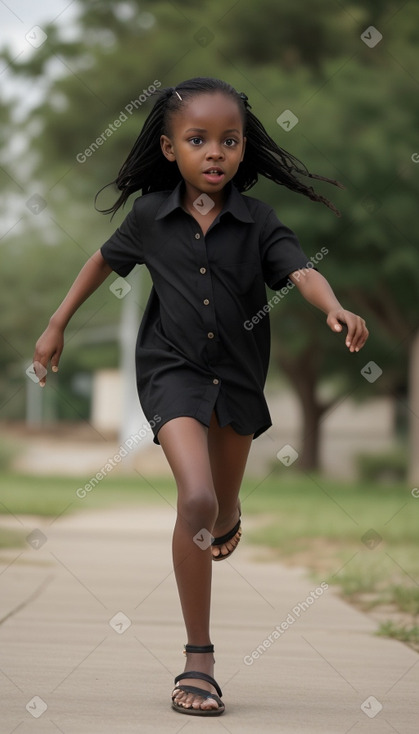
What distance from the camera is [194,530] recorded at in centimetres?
405

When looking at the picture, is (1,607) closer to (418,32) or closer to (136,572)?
(136,572)

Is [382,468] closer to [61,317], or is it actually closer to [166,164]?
[166,164]

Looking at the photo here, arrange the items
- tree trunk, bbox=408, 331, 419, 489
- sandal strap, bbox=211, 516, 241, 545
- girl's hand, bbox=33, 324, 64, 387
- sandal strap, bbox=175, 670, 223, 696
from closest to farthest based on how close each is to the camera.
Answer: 1. sandal strap, bbox=175, 670, 223, 696
2. girl's hand, bbox=33, 324, 64, 387
3. sandal strap, bbox=211, 516, 241, 545
4. tree trunk, bbox=408, 331, 419, 489

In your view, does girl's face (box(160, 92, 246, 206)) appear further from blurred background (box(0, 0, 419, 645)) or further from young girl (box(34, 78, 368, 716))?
blurred background (box(0, 0, 419, 645))

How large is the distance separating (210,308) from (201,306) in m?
0.03

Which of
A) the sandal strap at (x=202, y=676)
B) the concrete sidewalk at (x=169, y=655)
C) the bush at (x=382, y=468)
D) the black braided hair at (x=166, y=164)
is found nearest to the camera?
the concrete sidewalk at (x=169, y=655)

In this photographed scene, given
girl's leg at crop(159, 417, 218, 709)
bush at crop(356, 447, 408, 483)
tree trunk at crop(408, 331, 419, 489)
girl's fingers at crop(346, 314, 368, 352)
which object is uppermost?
bush at crop(356, 447, 408, 483)

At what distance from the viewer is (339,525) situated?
12.4 m

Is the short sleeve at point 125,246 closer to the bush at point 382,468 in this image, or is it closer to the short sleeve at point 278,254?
the short sleeve at point 278,254

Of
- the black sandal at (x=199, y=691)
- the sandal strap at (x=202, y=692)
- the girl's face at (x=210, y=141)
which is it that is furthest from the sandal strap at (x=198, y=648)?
the girl's face at (x=210, y=141)

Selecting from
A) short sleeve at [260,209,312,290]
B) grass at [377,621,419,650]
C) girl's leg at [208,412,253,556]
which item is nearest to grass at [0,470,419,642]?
grass at [377,621,419,650]

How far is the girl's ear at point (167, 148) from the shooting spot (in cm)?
450

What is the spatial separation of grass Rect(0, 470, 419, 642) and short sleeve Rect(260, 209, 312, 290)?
1984 mm

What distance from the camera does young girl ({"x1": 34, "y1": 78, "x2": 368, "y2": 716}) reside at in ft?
13.4
